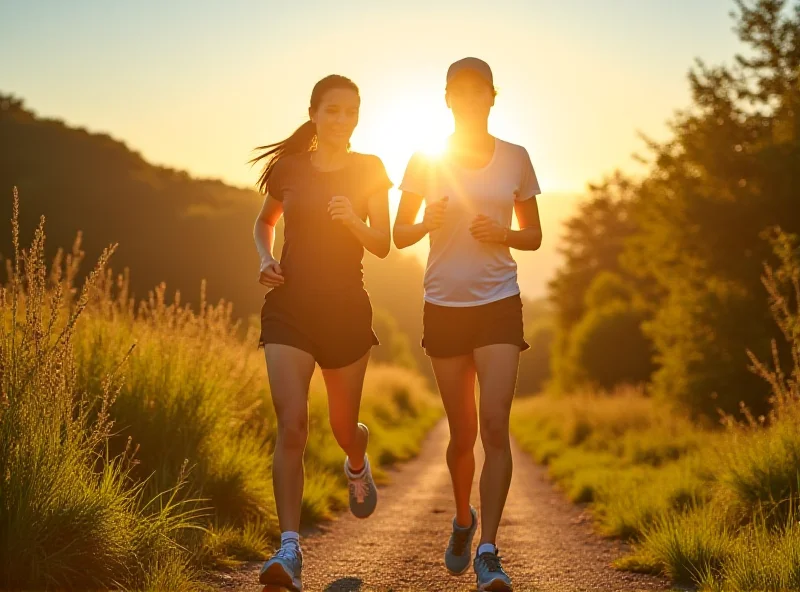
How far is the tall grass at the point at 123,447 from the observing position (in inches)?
166

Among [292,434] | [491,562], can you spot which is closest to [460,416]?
[491,562]

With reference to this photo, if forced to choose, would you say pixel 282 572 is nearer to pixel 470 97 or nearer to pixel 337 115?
pixel 337 115

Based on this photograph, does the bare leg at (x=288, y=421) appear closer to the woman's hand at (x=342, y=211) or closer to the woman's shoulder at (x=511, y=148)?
the woman's hand at (x=342, y=211)

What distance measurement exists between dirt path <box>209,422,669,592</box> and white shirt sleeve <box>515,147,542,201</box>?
7.42 ft

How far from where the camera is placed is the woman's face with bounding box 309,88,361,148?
17.7 ft

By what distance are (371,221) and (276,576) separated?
7.00 feet

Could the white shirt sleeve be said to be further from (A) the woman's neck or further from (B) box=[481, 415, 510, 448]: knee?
(B) box=[481, 415, 510, 448]: knee

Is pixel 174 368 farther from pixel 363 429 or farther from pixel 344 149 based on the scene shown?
pixel 344 149

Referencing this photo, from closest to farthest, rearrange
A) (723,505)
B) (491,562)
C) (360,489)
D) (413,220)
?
1. (491,562)
2. (413,220)
3. (360,489)
4. (723,505)

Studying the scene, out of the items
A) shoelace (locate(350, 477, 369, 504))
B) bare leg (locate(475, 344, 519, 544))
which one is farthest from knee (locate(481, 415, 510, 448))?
shoelace (locate(350, 477, 369, 504))

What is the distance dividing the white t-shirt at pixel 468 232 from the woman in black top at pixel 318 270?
0.33 metres

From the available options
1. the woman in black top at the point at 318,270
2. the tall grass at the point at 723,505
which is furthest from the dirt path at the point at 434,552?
the woman in black top at the point at 318,270

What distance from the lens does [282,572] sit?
4.38 meters

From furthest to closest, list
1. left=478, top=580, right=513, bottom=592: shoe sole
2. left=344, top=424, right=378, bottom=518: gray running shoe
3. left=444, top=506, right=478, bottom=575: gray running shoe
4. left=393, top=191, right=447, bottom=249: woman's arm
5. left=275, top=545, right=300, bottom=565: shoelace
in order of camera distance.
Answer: left=344, top=424, right=378, bottom=518: gray running shoe < left=444, top=506, right=478, bottom=575: gray running shoe < left=393, top=191, right=447, bottom=249: woman's arm < left=478, top=580, right=513, bottom=592: shoe sole < left=275, top=545, right=300, bottom=565: shoelace
